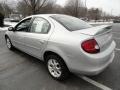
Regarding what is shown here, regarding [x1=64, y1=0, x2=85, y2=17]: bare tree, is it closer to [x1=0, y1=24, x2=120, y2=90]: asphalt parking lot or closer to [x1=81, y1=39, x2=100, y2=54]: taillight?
[x1=0, y1=24, x2=120, y2=90]: asphalt parking lot

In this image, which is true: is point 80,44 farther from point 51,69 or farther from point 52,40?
point 51,69

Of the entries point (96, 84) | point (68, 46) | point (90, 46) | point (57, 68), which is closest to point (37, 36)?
point (57, 68)

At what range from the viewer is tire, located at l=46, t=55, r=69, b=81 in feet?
9.82

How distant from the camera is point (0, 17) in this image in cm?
1727

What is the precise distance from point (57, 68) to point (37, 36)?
997 millimetres

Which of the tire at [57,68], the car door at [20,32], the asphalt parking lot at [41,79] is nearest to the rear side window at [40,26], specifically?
the car door at [20,32]

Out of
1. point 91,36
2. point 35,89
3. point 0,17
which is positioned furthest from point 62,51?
point 0,17

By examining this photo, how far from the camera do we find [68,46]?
8.93ft

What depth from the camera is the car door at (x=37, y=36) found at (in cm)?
333

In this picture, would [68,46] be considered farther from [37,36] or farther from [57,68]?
[37,36]

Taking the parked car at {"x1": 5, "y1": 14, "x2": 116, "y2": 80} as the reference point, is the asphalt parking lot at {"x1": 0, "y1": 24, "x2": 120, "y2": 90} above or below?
below

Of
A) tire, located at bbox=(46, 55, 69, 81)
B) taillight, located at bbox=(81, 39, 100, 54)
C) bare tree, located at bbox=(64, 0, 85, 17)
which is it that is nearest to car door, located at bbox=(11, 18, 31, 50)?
tire, located at bbox=(46, 55, 69, 81)

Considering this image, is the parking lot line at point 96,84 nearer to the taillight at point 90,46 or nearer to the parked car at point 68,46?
the parked car at point 68,46

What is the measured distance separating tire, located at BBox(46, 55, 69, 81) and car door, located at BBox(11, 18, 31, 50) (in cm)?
138
